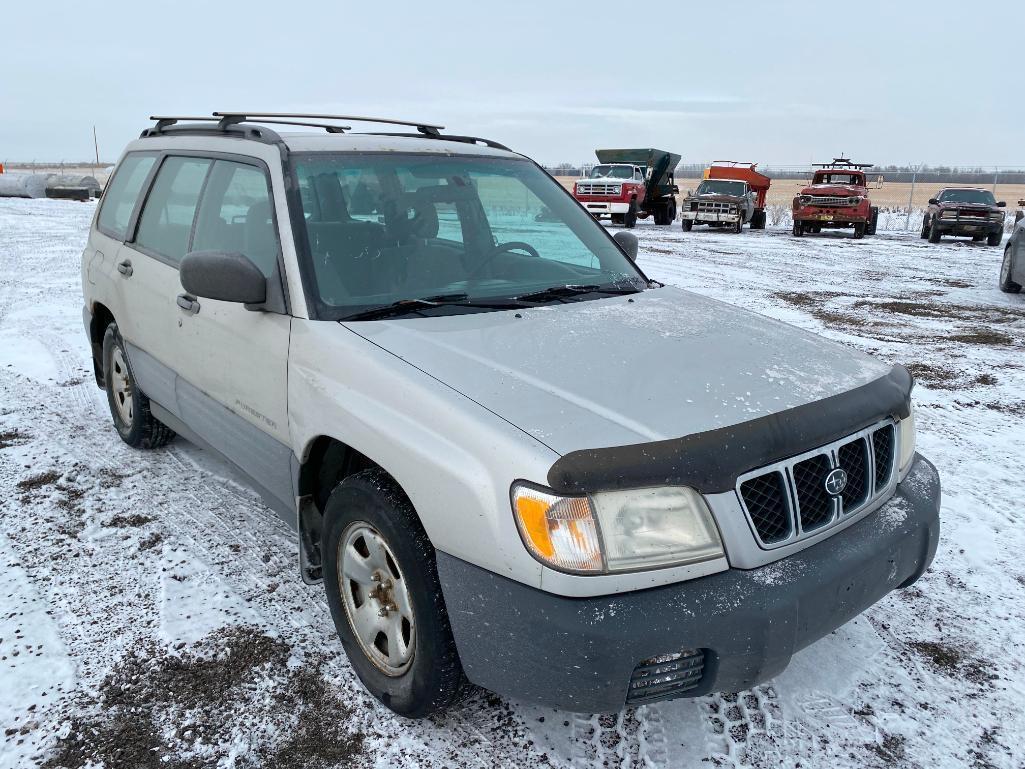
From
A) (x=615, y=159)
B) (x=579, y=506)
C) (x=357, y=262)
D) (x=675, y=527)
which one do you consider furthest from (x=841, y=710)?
(x=615, y=159)

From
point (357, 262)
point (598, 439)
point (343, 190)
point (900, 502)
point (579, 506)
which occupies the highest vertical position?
point (343, 190)

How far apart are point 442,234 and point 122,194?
7.63 feet

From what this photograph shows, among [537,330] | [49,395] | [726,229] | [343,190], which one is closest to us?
[537,330]

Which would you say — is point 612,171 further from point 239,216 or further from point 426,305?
point 426,305

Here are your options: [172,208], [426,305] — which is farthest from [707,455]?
[172,208]

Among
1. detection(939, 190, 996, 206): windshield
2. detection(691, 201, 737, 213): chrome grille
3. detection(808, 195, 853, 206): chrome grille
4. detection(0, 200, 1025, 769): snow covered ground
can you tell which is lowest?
detection(0, 200, 1025, 769): snow covered ground

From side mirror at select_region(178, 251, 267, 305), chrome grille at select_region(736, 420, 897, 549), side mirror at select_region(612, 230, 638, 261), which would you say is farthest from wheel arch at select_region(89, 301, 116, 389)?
chrome grille at select_region(736, 420, 897, 549)

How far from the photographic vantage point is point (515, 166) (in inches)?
151

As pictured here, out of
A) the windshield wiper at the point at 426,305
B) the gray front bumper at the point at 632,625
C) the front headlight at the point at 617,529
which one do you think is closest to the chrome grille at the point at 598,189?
the windshield wiper at the point at 426,305

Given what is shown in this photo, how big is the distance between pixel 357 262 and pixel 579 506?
1.44 m

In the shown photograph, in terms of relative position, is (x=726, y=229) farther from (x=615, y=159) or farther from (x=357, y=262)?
(x=357, y=262)

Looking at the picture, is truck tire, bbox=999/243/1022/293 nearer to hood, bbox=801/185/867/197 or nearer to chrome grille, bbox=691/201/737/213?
hood, bbox=801/185/867/197

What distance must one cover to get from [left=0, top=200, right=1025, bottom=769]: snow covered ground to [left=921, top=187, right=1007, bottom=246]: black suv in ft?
59.8

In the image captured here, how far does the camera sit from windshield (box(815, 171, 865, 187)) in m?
23.6
